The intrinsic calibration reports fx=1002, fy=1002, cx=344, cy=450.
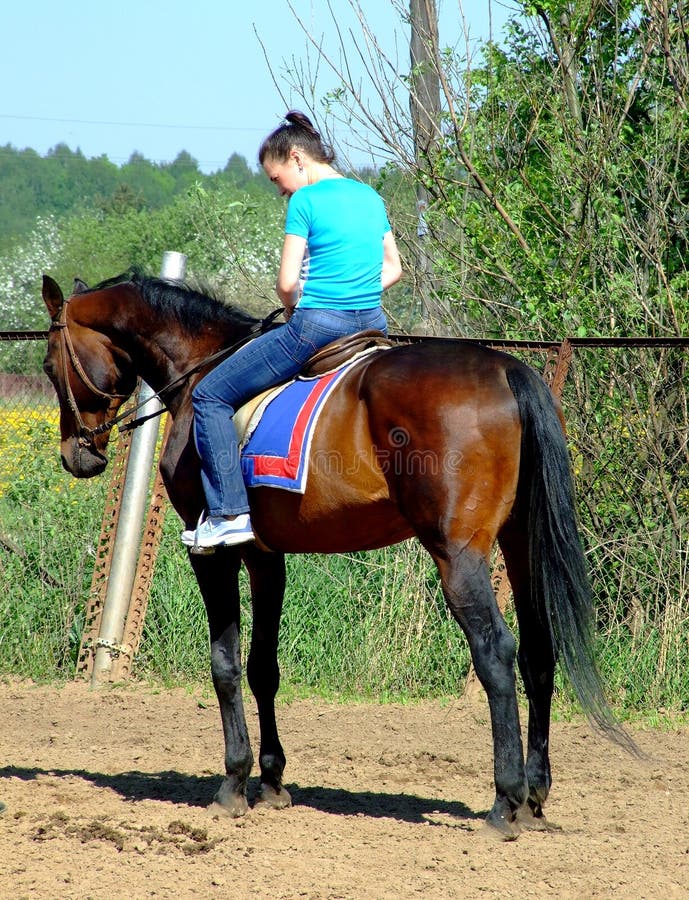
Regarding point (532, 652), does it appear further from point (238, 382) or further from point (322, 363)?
point (238, 382)

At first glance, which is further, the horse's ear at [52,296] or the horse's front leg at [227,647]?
the horse's ear at [52,296]

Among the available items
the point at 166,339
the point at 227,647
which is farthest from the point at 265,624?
the point at 166,339

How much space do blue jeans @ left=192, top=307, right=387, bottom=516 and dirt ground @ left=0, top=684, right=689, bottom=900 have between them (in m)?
1.43

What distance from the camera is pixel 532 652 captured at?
4.50 m

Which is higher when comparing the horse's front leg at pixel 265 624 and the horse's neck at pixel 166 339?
the horse's neck at pixel 166 339

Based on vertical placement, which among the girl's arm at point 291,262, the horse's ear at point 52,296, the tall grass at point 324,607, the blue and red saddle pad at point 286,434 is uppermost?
the girl's arm at point 291,262

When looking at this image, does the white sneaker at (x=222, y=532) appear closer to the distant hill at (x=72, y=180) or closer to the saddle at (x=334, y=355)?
the saddle at (x=334, y=355)

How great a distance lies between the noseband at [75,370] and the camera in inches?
200

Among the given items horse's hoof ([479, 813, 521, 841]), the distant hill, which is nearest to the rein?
horse's hoof ([479, 813, 521, 841])

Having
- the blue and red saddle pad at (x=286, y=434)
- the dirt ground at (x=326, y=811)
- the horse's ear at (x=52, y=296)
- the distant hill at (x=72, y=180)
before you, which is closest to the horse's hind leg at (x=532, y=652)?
the dirt ground at (x=326, y=811)

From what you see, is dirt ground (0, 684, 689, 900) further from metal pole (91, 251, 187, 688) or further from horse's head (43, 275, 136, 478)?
horse's head (43, 275, 136, 478)

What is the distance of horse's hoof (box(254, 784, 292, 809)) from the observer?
476 cm

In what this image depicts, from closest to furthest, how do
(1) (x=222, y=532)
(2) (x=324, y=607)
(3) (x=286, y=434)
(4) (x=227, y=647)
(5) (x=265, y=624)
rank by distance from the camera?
(3) (x=286, y=434)
(1) (x=222, y=532)
(4) (x=227, y=647)
(5) (x=265, y=624)
(2) (x=324, y=607)

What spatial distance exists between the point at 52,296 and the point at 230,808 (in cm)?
265
